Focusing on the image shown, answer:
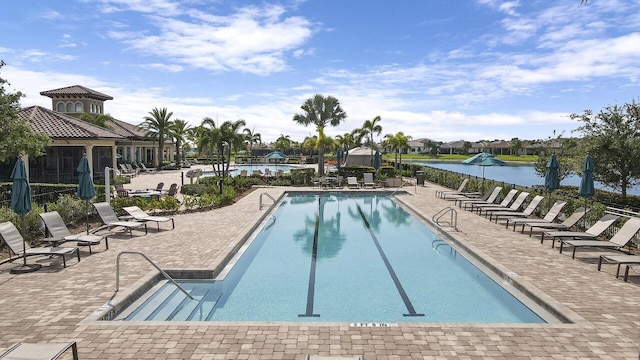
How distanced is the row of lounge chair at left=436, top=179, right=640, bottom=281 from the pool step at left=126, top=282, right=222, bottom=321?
7.41 m

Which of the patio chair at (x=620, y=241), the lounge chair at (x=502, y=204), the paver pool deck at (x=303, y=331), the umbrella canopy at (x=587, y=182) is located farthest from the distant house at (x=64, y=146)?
the umbrella canopy at (x=587, y=182)

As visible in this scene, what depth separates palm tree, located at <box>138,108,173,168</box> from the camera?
43250 mm

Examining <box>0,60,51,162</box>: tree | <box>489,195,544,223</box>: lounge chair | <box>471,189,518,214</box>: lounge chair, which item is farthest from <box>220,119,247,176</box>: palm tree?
<box>489,195,544,223</box>: lounge chair

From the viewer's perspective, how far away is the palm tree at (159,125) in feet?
142

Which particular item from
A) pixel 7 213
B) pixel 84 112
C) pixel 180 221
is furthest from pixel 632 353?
pixel 84 112

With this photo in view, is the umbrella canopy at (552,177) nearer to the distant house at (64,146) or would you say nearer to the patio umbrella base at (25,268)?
the patio umbrella base at (25,268)

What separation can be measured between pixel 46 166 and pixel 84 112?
63.1 feet

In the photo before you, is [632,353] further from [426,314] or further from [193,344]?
[193,344]

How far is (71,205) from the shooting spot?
12.6 meters

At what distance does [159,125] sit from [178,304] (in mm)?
39853

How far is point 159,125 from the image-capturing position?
4391 cm

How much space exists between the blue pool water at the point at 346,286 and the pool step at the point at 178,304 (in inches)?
0.6

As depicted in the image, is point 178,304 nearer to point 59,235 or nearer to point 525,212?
point 59,235

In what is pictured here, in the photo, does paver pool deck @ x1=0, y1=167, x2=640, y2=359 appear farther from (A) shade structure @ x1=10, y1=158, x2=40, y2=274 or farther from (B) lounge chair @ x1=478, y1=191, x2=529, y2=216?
(B) lounge chair @ x1=478, y1=191, x2=529, y2=216
